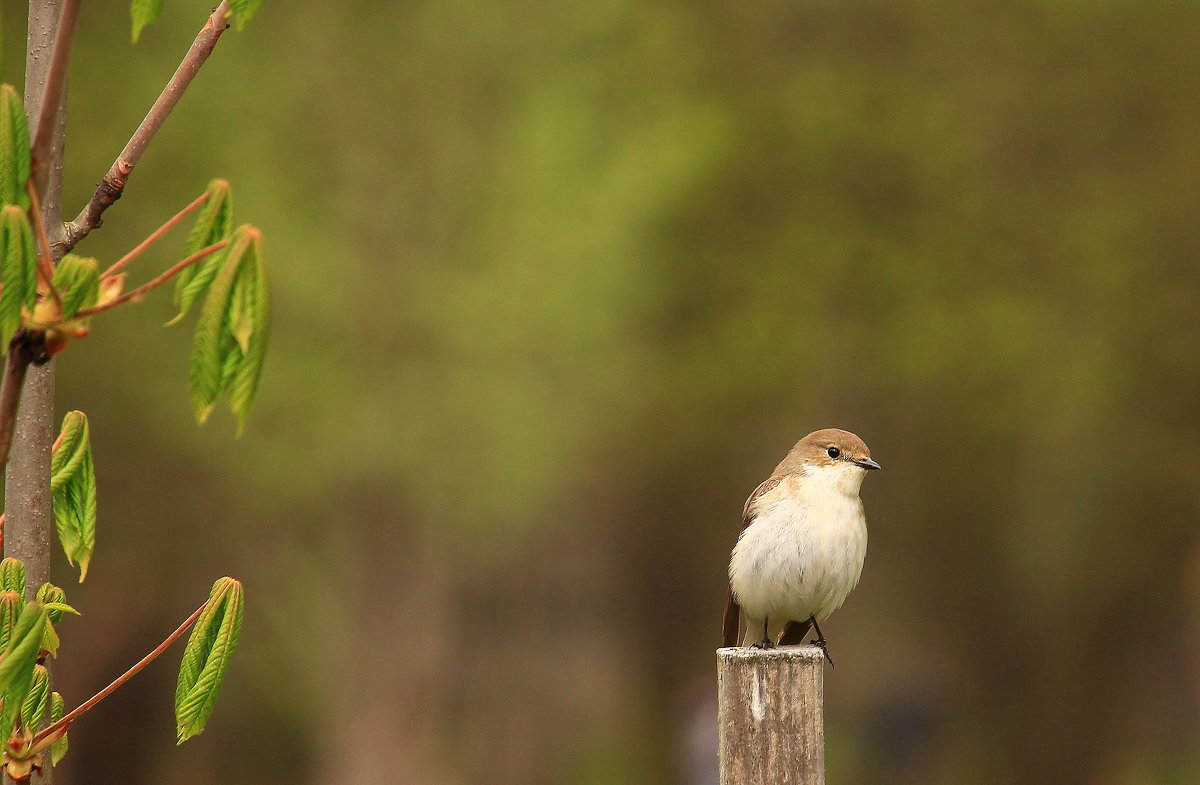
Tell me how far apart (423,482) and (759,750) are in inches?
494

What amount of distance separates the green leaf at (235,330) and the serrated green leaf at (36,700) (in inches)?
32.5

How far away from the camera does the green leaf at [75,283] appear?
2.41 meters

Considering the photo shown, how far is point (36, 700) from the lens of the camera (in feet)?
9.90

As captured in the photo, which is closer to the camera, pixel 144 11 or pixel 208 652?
pixel 144 11

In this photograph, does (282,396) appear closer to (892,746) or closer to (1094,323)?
(1094,323)

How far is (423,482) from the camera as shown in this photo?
1608 cm

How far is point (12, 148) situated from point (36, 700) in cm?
115

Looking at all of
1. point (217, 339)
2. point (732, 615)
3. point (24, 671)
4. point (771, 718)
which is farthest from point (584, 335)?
point (217, 339)

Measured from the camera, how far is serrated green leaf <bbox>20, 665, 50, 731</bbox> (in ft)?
9.75

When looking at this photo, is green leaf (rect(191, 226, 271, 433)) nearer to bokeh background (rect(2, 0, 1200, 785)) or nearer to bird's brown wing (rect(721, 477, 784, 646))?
bird's brown wing (rect(721, 477, 784, 646))

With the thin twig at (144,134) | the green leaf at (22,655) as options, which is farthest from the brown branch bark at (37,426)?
the green leaf at (22,655)

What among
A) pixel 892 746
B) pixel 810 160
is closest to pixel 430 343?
pixel 810 160

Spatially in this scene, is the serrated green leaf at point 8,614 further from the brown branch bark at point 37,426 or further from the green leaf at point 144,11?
the green leaf at point 144,11

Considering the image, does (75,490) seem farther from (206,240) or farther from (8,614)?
(206,240)
